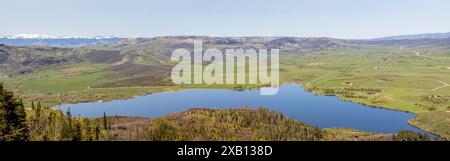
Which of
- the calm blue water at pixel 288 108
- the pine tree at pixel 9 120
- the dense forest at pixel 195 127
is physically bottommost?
the calm blue water at pixel 288 108

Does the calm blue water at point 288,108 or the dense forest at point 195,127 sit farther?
the calm blue water at point 288,108

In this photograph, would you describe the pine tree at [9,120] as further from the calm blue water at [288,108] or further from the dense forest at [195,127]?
the calm blue water at [288,108]

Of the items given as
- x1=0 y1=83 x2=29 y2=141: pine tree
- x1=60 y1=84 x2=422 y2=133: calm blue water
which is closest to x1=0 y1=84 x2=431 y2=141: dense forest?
x1=60 y1=84 x2=422 y2=133: calm blue water

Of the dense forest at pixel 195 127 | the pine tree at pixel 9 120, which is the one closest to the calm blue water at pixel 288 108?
the dense forest at pixel 195 127

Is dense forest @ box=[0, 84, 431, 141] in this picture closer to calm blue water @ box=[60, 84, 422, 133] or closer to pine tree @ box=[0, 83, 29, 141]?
calm blue water @ box=[60, 84, 422, 133]

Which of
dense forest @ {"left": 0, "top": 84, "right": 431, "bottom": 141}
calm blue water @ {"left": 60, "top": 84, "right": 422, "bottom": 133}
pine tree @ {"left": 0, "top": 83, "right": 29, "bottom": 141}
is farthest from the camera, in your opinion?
calm blue water @ {"left": 60, "top": 84, "right": 422, "bottom": 133}

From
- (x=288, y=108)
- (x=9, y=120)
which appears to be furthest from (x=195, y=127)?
(x=9, y=120)
